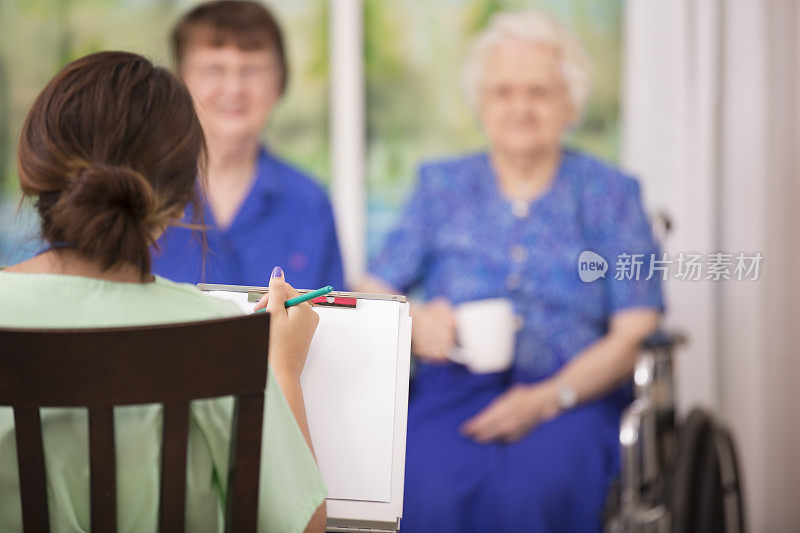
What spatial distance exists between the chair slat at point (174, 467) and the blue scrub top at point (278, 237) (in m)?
1.38

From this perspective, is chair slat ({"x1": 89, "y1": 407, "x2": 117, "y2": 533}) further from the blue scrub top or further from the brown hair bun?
the blue scrub top

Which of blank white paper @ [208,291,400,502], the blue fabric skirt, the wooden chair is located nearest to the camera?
the wooden chair

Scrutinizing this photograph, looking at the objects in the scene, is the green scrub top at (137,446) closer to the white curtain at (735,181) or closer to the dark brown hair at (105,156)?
the dark brown hair at (105,156)

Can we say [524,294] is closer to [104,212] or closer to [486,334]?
[486,334]

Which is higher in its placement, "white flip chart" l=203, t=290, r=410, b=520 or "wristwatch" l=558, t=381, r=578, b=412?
"white flip chart" l=203, t=290, r=410, b=520

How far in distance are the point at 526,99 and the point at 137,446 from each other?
162cm

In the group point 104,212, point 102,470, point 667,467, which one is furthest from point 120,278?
point 667,467

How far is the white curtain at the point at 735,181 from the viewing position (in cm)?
220

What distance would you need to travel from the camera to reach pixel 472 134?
231 centimetres

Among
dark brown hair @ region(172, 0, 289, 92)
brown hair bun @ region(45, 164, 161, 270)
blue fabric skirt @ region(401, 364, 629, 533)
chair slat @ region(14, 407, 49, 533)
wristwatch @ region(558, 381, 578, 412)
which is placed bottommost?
blue fabric skirt @ region(401, 364, 629, 533)

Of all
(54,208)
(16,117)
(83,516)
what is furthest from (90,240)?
(16,117)

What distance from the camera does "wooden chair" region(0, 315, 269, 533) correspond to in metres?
0.65

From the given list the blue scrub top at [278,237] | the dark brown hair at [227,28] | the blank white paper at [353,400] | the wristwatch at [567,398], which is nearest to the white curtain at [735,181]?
the wristwatch at [567,398]

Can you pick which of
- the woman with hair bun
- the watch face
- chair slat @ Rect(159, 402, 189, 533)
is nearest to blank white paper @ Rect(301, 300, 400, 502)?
the woman with hair bun
